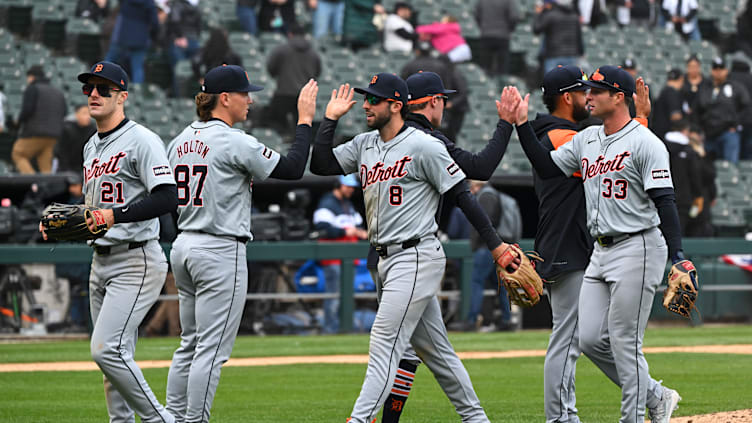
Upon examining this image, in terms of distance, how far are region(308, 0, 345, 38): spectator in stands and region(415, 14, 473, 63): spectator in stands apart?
1.49 metres

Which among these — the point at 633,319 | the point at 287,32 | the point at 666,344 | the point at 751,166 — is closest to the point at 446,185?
the point at 633,319

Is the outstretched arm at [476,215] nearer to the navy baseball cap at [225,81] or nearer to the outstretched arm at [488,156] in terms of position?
the outstretched arm at [488,156]

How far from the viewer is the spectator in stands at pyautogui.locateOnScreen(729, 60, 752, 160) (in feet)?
59.9

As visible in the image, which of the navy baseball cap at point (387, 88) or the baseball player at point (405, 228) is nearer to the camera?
the baseball player at point (405, 228)

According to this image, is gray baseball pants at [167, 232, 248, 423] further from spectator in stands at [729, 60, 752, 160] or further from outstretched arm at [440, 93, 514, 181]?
spectator in stands at [729, 60, 752, 160]

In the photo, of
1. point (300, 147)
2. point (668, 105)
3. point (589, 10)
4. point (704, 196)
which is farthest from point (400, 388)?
point (589, 10)

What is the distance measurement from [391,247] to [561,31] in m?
12.9

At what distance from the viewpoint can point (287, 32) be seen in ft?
59.6

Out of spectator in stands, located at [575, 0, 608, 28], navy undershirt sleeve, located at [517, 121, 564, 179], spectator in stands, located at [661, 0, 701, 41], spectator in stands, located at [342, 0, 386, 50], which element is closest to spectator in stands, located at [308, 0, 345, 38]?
spectator in stands, located at [342, 0, 386, 50]

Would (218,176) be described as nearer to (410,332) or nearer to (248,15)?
(410,332)

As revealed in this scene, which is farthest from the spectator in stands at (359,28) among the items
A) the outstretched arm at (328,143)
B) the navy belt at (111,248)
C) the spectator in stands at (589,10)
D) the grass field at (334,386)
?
the navy belt at (111,248)

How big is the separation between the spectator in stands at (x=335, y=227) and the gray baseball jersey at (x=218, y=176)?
8.26m

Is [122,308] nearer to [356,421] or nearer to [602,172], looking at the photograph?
[356,421]

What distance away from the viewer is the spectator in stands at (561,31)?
17.9m
